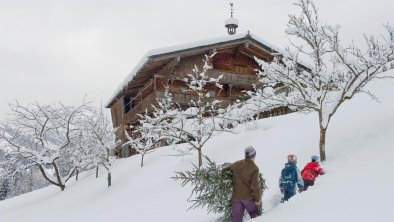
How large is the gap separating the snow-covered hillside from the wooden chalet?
4054 millimetres

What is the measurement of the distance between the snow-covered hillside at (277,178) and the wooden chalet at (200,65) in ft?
13.3

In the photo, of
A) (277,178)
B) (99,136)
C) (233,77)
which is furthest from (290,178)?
(233,77)

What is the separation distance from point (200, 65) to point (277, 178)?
46.7ft

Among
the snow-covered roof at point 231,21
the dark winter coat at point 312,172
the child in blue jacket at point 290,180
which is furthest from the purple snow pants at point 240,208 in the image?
the snow-covered roof at point 231,21

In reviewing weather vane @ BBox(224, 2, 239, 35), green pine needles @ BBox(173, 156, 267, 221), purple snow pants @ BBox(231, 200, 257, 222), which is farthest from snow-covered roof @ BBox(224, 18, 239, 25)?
purple snow pants @ BBox(231, 200, 257, 222)

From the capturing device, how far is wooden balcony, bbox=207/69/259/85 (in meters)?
24.8

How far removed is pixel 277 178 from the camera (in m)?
11.5

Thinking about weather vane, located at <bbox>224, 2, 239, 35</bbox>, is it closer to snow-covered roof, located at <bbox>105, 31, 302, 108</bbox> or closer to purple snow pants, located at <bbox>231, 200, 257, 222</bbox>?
snow-covered roof, located at <bbox>105, 31, 302, 108</bbox>

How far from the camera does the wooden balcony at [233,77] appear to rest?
24837 millimetres

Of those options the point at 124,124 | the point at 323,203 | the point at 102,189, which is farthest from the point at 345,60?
the point at 124,124

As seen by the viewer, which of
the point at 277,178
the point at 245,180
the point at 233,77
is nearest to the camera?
the point at 245,180

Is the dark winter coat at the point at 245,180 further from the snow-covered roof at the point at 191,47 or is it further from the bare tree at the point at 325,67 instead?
the snow-covered roof at the point at 191,47

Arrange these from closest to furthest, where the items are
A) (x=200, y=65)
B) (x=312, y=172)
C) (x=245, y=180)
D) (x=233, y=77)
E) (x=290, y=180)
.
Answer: (x=245, y=180) → (x=290, y=180) → (x=312, y=172) → (x=200, y=65) → (x=233, y=77)

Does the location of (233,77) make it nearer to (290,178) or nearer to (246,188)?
(290,178)
